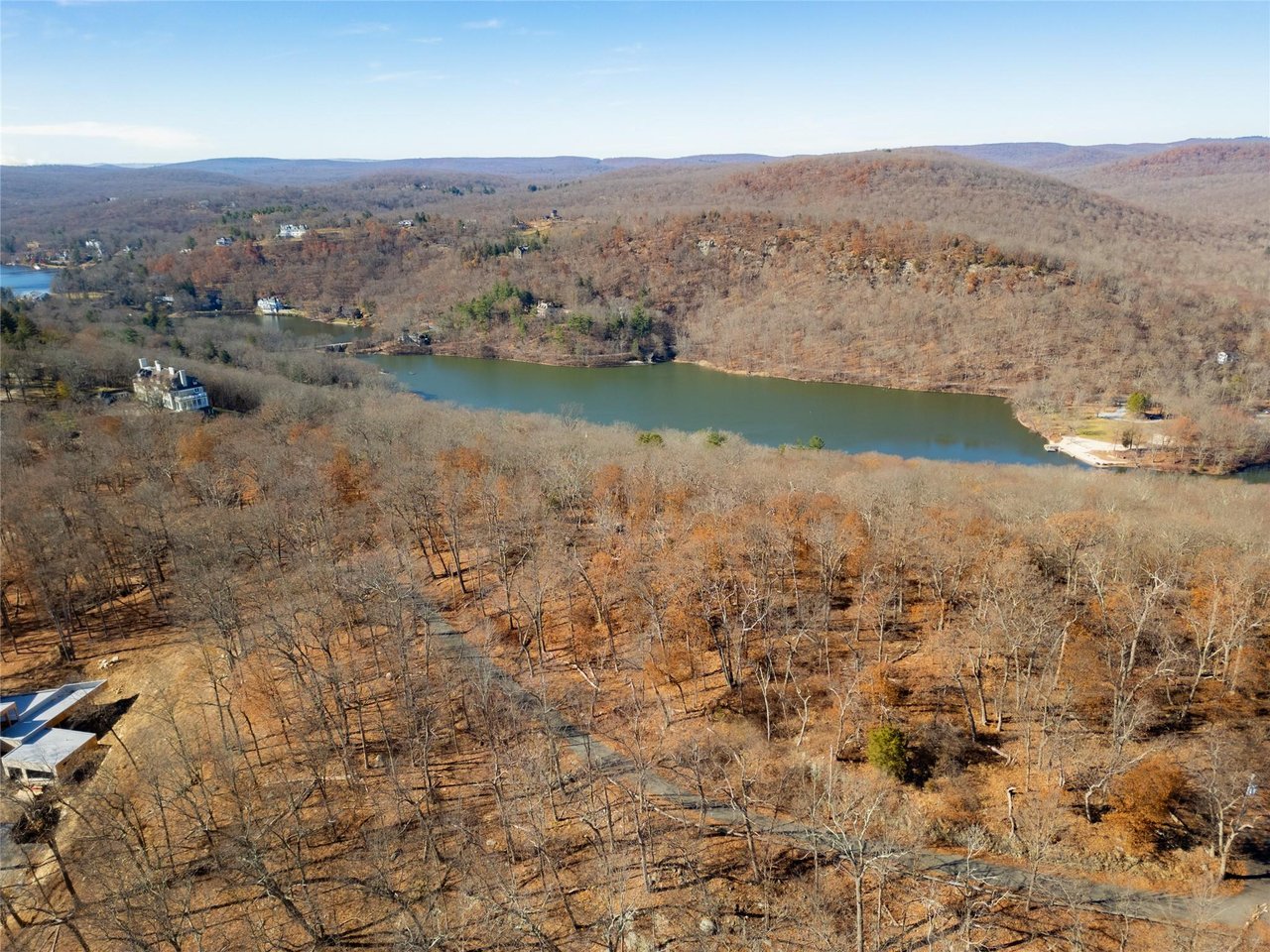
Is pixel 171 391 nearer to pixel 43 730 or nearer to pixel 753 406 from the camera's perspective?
pixel 43 730

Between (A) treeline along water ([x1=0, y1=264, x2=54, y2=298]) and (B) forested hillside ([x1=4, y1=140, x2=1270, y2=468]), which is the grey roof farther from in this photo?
(A) treeline along water ([x1=0, y1=264, x2=54, y2=298])

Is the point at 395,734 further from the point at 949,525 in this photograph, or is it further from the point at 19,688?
the point at 949,525

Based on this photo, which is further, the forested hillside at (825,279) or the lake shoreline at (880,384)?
the forested hillside at (825,279)

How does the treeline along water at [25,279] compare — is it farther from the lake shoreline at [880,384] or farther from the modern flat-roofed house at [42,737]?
the modern flat-roofed house at [42,737]

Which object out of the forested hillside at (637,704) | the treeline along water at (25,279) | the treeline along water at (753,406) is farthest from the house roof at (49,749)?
the treeline along water at (25,279)

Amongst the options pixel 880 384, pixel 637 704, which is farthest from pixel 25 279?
pixel 637 704
